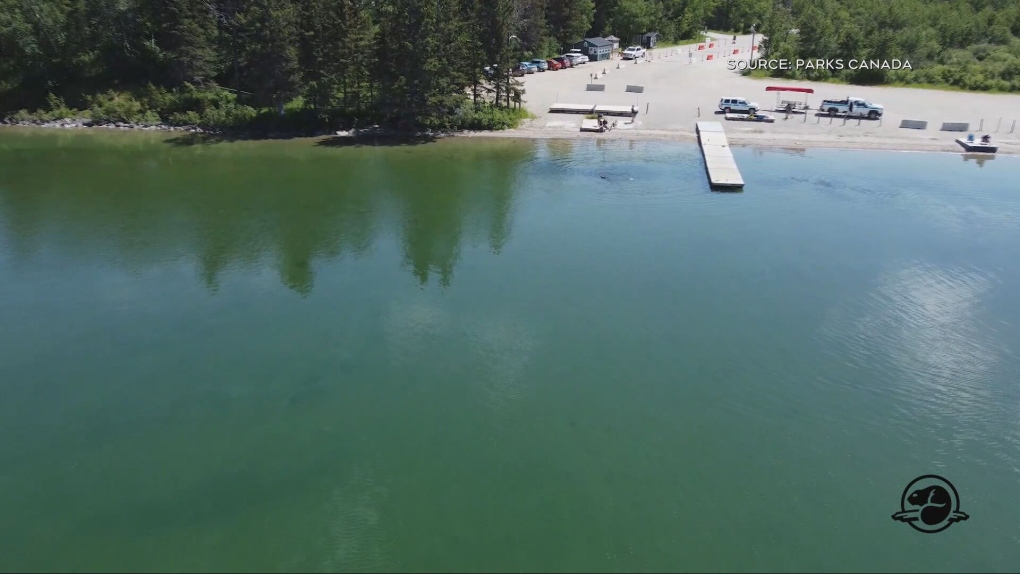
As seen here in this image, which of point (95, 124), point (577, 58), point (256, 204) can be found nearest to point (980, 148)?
point (577, 58)

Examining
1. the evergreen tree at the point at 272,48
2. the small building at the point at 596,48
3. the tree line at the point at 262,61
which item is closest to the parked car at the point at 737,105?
the tree line at the point at 262,61

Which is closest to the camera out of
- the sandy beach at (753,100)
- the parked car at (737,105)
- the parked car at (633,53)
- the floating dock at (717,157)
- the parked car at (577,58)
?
the floating dock at (717,157)

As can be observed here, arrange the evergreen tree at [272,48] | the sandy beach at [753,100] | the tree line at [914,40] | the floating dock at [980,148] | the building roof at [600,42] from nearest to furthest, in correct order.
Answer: the evergreen tree at [272,48], the floating dock at [980,148], the sandy beach at [753,100], the tree line at [914,40], the building roof at [600,42]

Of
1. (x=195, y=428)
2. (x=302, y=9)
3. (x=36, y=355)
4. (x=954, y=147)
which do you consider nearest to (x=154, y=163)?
(x=302, y=9)

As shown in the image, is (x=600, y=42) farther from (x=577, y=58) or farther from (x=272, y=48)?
(x=272, y=48)

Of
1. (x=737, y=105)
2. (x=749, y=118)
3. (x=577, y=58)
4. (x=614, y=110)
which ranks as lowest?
(x=749, y=118)

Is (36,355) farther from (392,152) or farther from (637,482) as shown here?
(392,152)

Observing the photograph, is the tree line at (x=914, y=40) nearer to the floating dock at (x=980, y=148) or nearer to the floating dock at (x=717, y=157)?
the floating dock at (x=980, y=148)
